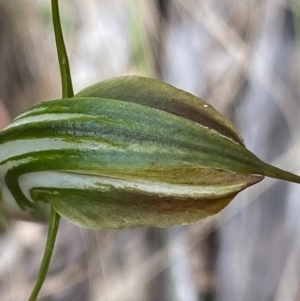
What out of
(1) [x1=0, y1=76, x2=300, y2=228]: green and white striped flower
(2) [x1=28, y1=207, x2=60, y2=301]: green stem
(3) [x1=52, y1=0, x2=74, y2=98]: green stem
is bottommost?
(2) [x1=28, y1=207, x2=60, y2=301]: green stem

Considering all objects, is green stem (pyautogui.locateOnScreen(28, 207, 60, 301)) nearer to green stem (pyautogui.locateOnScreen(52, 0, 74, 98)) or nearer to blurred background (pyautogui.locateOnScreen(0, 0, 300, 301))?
green stem (pyautogui.locateOnScreen(52, 0, 74, 98))

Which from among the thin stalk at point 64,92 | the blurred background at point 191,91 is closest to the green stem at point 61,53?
the thin stalk at point 64,92

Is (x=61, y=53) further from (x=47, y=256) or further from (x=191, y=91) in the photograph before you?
(x=191, y=91)

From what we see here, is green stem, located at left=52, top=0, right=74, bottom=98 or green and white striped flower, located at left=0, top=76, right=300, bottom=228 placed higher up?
green stem, located at left=52, top=0, right=74, bottom=98

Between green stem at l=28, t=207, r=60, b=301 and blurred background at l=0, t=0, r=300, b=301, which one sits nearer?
green stem at l=28, t=207, r=60, b=301

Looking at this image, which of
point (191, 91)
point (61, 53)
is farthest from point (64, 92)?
point (191, 91)

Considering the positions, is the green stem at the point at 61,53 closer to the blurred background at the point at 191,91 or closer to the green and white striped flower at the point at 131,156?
the green and white striped flower at the point at 131,156

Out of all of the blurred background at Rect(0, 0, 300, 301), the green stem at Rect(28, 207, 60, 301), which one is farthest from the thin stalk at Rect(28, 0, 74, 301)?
the blurred background at Rect(0, 0, 300, 301)
